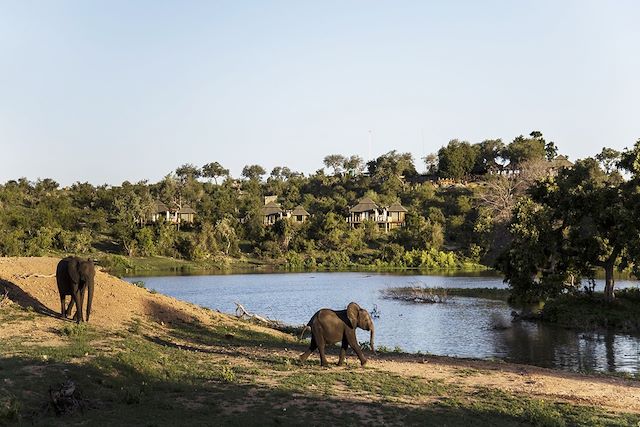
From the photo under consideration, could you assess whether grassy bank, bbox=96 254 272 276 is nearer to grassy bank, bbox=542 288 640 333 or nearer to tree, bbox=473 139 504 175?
grassy bank, bbox=542 288 640 333

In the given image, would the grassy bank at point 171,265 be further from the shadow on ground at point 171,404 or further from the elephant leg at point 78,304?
the shadow on ground at point 171,404

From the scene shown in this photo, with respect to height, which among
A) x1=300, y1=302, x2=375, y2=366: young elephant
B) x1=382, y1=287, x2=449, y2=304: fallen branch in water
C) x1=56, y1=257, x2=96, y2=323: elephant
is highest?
x1=56, y1=257, x2=96, y2=323: elephant

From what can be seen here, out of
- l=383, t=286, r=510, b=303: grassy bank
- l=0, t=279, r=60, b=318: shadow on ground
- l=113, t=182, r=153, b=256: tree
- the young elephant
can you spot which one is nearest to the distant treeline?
l=113, t=182, r=153, b=256: tree

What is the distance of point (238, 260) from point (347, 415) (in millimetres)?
84393

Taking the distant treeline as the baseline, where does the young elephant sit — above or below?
below

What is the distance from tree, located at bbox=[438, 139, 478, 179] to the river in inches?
2886

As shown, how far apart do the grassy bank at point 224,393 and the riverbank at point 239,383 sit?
1.2 inches

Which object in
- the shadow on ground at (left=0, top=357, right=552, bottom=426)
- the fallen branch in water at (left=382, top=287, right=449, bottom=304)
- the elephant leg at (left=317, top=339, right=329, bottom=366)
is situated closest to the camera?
the shadow on ground at (left=0, top=357, right=552, bottom=426)

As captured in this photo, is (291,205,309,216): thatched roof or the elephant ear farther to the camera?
(291,205,309,216): thatched roof

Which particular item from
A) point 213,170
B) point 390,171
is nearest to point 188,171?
point 213,170

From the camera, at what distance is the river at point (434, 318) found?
29.1 metres

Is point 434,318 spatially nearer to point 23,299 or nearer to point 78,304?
point 78,304

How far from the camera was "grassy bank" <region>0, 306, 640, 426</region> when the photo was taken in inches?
513

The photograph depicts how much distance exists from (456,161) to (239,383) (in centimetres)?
13286
